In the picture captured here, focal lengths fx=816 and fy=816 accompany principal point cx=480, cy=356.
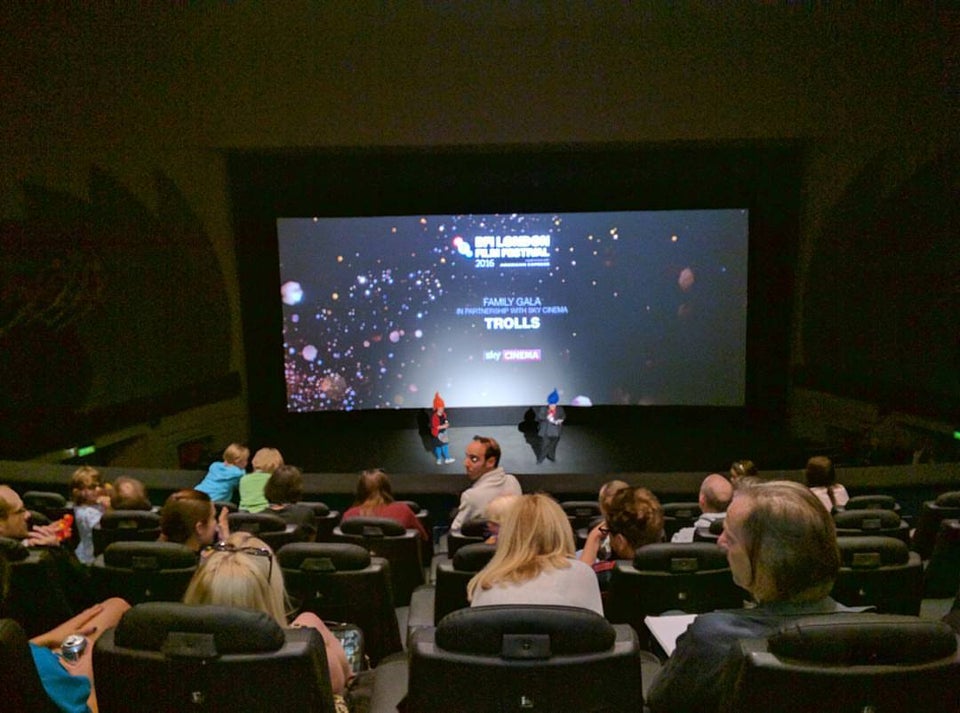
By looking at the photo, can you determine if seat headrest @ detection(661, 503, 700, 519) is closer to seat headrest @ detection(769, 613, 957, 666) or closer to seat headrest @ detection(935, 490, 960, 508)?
seat headrest @ detection(935, 490, 960, 508)

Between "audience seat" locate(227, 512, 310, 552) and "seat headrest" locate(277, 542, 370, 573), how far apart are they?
1076 millimetres

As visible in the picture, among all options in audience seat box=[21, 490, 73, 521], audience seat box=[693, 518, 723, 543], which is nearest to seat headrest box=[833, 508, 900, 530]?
Answer: audience seat box=[693, 518, 723, 543]

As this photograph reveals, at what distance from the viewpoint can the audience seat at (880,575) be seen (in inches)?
125

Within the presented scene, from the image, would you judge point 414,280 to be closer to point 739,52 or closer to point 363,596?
point 739,52

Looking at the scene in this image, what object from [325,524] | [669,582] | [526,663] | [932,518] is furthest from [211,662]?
[932,518]

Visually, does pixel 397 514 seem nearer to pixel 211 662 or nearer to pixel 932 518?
pixel 211 662

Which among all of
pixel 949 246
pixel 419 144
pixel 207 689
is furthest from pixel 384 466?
pixel 207 689

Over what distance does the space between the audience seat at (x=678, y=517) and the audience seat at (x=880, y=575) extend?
5.25 feet

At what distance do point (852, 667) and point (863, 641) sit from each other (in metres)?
0.06

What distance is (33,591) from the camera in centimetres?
318

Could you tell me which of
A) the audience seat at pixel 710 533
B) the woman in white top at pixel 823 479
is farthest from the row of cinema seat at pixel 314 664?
the woman in white top at pixel 823 479

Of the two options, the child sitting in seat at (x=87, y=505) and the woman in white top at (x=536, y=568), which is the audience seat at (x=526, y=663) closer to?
the woman in white top at (x=536, y=568)

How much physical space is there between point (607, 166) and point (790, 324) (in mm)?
3371

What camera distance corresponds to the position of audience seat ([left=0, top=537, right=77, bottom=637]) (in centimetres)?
313
